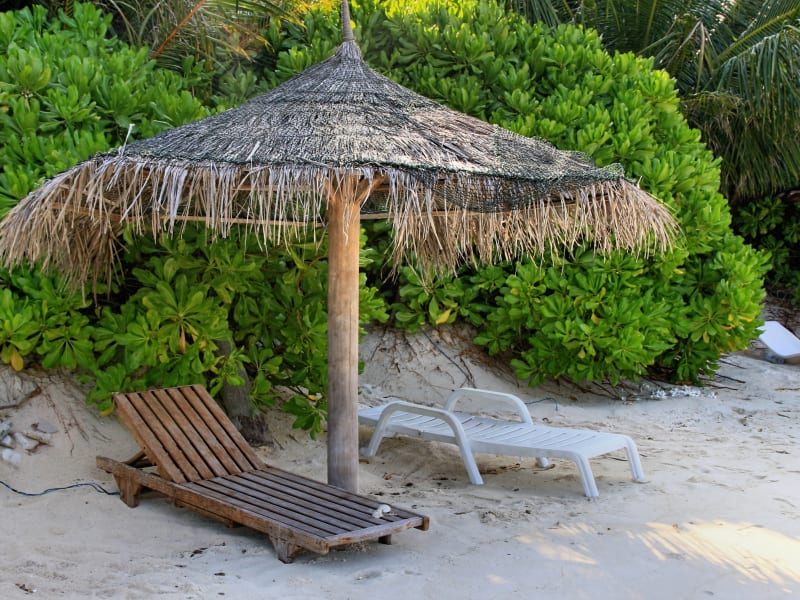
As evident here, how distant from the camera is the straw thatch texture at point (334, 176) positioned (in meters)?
3.92

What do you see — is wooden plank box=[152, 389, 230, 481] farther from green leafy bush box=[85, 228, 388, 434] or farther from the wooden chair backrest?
green leafy bush box=[85, 228, 388, 434]

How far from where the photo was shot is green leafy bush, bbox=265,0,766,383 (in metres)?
7.40

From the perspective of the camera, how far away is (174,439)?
478 centimetres

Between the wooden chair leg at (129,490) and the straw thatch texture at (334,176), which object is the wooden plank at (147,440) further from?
the straw thatch texture at (334,176)

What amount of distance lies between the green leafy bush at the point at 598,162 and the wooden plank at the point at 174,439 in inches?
124

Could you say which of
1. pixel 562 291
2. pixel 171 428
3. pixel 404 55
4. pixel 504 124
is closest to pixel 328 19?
pixel 404 55

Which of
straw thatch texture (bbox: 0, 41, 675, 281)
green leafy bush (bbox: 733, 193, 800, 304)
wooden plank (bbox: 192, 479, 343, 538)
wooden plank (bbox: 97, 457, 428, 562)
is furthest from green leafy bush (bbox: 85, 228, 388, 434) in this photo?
green leafy bush (bbox: 733, 193, 800, 304)

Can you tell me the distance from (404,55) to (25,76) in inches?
145

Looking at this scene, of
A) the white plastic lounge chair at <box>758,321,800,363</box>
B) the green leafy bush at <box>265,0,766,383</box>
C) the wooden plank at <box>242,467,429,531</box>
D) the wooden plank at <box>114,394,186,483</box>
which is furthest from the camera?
the white plastic lounge chair at <box>758,321,800,363</box>

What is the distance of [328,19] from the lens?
26.7 ft

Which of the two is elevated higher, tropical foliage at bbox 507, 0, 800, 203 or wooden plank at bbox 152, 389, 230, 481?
tropical foliage at bbox 507, 0, 800, 203

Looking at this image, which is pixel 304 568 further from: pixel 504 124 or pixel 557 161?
pixel 504 124

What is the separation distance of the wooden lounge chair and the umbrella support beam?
0.69 feet

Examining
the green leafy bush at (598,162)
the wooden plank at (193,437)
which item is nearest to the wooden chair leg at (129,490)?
the wooden plank at (193,437)
